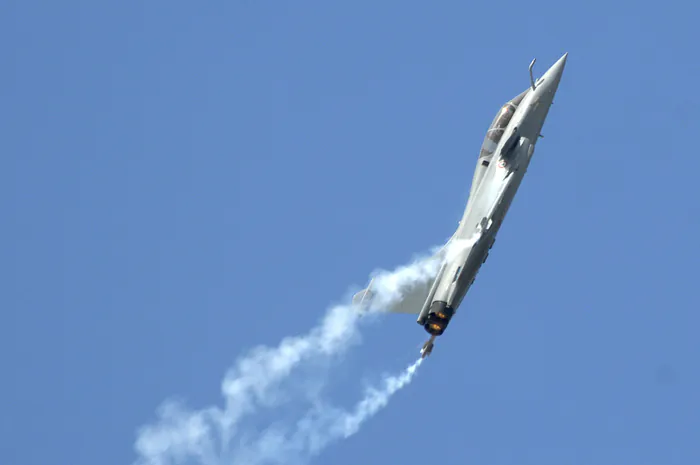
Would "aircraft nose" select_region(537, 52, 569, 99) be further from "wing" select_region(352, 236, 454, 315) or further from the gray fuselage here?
"wing" select_region(352, 236, 454, 315)

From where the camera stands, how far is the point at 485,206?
5484cm

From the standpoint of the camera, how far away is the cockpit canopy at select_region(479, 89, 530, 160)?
57969mm

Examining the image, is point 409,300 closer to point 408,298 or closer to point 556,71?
point 408,298

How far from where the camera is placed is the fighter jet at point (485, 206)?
53.2 m

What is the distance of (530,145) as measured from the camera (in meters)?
56.4

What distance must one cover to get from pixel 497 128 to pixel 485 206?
15.0ft

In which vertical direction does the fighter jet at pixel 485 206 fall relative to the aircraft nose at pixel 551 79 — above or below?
below

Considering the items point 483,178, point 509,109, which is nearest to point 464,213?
point 483,178

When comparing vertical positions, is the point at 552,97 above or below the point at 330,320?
above

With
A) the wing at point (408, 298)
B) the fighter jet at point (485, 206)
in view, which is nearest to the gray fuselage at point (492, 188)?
the fighter jet at point (485, 206)

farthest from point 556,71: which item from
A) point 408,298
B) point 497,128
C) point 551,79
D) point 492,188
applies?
point 408,298

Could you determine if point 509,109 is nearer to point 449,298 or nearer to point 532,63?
point 532,63

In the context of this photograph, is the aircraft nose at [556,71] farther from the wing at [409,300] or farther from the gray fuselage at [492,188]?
the wing at [409,300]

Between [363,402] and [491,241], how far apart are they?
24.4ft
